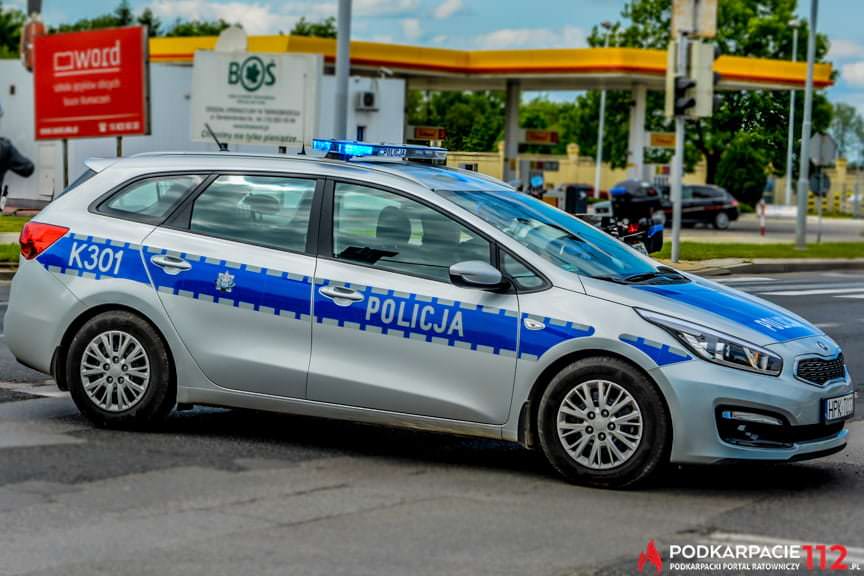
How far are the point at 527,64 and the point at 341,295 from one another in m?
42.1

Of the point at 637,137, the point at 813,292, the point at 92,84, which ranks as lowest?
the point at 813,292

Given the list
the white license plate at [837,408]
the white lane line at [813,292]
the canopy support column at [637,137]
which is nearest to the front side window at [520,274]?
the white license plate at [837,408]

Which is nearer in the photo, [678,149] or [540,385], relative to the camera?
[540,385]

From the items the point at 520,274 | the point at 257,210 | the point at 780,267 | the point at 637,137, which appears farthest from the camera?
the point at 637,137

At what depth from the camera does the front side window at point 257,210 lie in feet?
25.7

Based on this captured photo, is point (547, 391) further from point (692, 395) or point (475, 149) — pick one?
point (475, 149)

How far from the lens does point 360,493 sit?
267 inches

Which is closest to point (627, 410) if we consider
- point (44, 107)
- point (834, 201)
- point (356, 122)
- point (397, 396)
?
point (397, 396)

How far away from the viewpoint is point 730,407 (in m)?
6.82

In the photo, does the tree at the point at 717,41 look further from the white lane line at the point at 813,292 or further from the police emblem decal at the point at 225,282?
the police emblem decal at the point at 225,282

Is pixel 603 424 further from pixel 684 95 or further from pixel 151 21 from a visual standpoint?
pixel 151 21

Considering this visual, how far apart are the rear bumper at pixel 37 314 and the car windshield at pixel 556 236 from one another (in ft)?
7.44

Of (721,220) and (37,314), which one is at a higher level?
(37,314)

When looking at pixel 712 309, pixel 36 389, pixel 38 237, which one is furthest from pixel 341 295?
pixel 36 389
